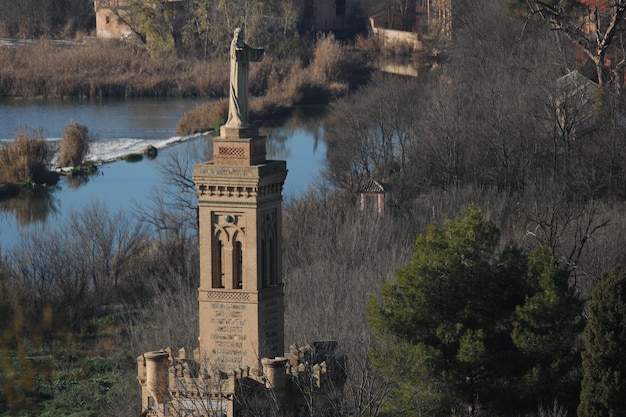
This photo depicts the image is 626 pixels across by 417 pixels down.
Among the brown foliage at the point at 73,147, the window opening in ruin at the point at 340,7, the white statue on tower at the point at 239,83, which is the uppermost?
the white statue on tower at the point at 239,83

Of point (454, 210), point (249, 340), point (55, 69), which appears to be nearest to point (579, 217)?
point (454, 210)

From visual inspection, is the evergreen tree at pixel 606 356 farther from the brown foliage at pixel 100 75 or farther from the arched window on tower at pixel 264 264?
the brown foliage at pixel 100 75

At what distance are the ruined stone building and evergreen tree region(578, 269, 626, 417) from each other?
3312mm

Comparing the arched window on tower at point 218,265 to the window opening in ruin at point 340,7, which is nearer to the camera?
the arched window on tower at point 218,265

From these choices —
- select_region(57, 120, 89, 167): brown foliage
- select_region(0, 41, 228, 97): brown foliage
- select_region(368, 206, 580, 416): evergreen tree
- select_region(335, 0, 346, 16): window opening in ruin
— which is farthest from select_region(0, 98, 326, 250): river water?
select_region(335, 0, 346, 16): window opening in ruin

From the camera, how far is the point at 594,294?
20.2 m

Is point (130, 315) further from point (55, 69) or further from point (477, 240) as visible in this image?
point (55, 69)

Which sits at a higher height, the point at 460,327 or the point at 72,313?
the point at 460,327

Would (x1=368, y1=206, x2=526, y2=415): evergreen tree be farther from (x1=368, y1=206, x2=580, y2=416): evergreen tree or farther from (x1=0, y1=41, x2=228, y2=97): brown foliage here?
(x1=0, y1=41, x2=228, y2=97): brown foliage

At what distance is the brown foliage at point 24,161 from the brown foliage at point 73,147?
6.57 ft

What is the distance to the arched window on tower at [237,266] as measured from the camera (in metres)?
18.1

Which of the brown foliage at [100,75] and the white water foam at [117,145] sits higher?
the brown foliage at [100,75]

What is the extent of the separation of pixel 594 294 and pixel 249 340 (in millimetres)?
4608

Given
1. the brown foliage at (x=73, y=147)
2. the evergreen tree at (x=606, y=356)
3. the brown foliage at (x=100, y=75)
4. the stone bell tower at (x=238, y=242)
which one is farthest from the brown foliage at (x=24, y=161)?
the stone bell tower at (x=238, y=242)
